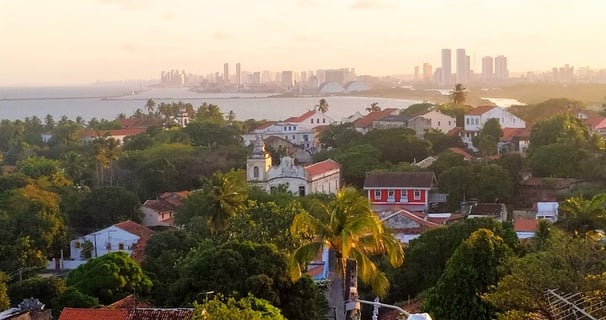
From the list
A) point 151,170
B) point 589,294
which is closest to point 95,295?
point 589,294

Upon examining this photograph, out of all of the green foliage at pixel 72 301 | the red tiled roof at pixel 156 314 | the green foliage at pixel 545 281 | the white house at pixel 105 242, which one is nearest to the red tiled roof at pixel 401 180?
the white house at pixel 105 242

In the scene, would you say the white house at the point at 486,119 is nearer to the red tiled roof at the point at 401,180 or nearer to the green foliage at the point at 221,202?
the red tiled roof at the point at 401,180

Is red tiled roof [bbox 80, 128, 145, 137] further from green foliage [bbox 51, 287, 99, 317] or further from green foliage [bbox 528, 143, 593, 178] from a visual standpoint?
green foliage [bbox 51, 287, 99, 317]

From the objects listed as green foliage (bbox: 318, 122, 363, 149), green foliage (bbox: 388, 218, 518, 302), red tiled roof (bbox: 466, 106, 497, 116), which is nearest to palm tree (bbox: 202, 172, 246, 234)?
green foliage (bbox: 388, 218, 518, 302)

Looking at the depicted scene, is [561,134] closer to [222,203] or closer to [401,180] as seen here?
[401,180]

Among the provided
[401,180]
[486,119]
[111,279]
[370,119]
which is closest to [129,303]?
[111,279]

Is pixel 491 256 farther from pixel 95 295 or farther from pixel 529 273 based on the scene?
pixel 95 295
